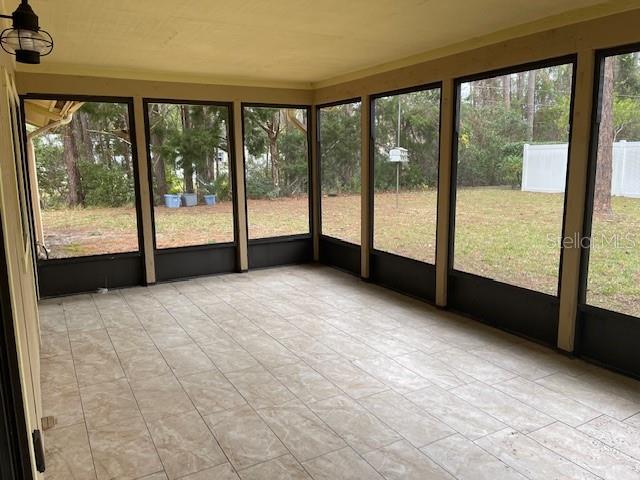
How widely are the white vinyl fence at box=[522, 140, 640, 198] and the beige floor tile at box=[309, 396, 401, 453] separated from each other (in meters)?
2.34

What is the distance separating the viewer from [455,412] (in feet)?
9.68

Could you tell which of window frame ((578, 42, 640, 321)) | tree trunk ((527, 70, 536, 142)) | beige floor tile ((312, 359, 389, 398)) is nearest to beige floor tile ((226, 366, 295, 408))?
beige floor tile ((312, 359, 389, 398))

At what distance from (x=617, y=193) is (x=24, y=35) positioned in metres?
3.77

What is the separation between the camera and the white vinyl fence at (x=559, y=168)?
3.31 m

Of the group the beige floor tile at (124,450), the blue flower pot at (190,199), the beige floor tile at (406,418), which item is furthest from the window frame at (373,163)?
the beige floor tile at (124,450)

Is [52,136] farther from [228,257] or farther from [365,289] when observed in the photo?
[365,289]

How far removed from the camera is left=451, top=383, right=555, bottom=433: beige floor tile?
111 inches

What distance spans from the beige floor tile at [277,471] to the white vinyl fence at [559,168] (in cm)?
284

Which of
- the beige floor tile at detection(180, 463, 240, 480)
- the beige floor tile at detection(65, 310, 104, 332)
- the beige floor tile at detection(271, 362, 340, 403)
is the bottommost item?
the beige floor tile at detection(180, 463, 240, 480)

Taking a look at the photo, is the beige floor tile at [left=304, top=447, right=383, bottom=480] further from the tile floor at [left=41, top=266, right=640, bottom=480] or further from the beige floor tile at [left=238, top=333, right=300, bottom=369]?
the beige floor tile at [left=238, top=333, right=300, bottom=369]

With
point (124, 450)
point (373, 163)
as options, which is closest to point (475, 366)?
point (124, 450)

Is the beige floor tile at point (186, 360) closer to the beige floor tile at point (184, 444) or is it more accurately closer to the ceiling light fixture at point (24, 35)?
the beige floor tile at point (184, 444)

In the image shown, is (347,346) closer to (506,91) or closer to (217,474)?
(217,474)

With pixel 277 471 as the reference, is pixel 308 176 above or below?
above
